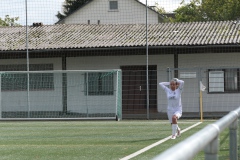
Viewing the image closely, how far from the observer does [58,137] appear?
16062mm

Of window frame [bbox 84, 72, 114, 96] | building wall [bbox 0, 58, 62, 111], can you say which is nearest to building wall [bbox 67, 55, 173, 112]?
window frame [bbox 84, 72, 114, 96]

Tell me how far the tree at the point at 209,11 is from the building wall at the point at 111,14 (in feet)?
55.9

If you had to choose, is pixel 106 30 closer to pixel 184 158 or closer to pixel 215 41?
pixel 215 41

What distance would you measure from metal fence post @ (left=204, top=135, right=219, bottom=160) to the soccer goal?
80.1ft

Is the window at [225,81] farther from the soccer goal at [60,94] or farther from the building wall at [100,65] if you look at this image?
the soccer goal at [60,94]

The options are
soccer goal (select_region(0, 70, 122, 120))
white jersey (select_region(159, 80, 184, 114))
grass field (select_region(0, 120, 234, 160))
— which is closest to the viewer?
grass field (select_region(0, 120, 234, 160))

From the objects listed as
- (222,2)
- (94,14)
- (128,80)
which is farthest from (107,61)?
(222,2)

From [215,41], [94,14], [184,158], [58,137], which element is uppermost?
[94,14]

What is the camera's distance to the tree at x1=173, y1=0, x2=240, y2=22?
63.5 metres

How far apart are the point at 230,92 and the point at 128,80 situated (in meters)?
5.05

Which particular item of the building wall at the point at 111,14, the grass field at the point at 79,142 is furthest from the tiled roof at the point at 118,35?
the grass field at the point at 79,142

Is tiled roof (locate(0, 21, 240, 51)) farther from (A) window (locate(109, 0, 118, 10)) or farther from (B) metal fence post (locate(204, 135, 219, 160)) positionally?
(B) metal fence post (locate(204, 135, 219, 160))

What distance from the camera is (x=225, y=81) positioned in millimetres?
27984

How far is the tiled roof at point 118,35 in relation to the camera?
28.6 meters
